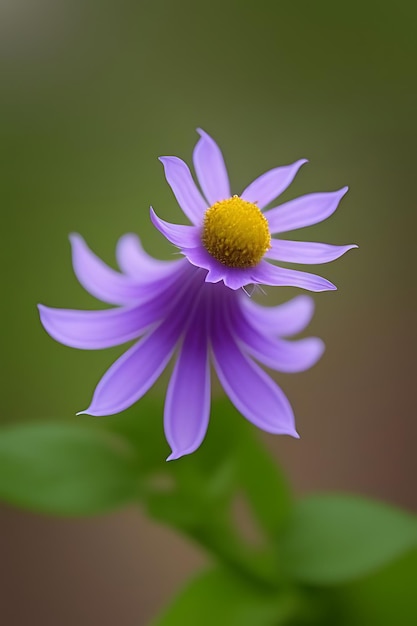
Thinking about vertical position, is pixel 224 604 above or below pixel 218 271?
below

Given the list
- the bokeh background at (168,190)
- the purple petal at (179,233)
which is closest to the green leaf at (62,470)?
the purple petal at (179,233)

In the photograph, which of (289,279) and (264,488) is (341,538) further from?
(289,279)

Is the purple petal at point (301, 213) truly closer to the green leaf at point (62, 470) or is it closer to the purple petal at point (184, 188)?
the purple petal at point (184, 188)

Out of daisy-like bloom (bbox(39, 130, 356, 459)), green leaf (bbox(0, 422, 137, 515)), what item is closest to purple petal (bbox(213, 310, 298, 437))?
daisy-like bloom (bbox(39, 130, 356, 459))

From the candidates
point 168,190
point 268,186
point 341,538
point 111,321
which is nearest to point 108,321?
point 111,321

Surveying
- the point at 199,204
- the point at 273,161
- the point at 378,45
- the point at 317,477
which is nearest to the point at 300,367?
the point at 199,204
